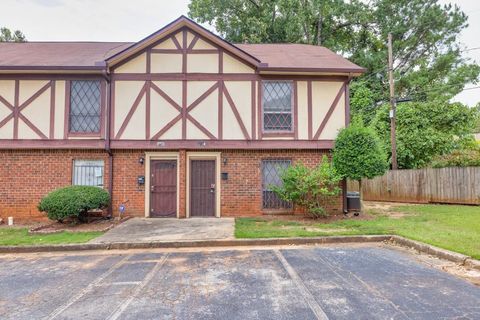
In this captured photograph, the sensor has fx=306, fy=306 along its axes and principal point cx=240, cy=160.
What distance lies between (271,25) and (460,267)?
22.4 m

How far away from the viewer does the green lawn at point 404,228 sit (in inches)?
264

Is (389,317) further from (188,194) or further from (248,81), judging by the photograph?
(248,81)

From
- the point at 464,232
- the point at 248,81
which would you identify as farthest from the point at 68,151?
the point at 464,232

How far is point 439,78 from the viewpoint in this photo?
22531mm

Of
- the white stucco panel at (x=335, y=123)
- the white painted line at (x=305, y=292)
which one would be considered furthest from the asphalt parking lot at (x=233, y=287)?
the white stucco panel at (x=335, y=123)

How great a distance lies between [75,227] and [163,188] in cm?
295

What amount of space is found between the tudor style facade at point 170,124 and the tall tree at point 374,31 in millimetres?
12486

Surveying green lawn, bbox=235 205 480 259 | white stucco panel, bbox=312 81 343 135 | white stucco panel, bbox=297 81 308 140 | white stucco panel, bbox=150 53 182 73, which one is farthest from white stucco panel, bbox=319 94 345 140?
white stucco panel, bbox=150 53 182 73

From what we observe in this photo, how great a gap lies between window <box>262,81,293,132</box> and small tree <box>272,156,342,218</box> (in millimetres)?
1632

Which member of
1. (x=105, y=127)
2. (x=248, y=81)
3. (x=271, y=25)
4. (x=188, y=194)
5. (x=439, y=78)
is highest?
(x=271, y=25)

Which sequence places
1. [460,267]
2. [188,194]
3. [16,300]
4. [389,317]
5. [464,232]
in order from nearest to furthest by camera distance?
[389,317] < [16,300] < [460,267] < [464,232] < [188,194]

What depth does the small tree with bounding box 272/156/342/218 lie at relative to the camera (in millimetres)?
9672

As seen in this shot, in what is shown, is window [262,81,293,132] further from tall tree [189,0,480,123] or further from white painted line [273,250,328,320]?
tall tree [189,0,480,123]

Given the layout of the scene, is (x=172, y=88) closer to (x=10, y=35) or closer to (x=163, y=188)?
(x=163, y=188)
